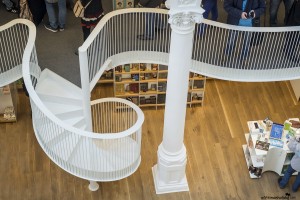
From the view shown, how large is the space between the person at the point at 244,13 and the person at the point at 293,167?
5.79 feet

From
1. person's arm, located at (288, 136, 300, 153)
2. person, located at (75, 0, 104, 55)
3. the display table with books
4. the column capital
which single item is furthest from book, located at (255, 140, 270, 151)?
person, located at (75, 0, 104, 55)

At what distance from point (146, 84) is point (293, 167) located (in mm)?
3396

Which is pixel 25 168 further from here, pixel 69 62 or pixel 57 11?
pixel 57 11

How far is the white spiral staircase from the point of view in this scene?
9000 mm

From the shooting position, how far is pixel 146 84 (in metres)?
11.5

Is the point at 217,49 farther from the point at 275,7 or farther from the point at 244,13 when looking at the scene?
the point at 275,7

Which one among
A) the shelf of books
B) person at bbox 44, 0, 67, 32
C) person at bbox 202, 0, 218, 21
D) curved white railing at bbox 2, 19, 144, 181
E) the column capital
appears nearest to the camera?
the column capital

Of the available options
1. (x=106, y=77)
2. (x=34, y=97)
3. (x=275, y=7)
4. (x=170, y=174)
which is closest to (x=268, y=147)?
(x=170, y=174)

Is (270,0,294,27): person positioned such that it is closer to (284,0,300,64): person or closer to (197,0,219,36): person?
(284,0,300,64): person

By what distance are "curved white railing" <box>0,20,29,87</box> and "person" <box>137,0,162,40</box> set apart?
2056mm

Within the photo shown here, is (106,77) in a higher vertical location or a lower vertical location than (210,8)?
lower

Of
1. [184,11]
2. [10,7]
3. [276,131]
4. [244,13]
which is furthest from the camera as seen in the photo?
[10,7]

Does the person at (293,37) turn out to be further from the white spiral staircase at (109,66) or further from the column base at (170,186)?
the column base at (170,186)

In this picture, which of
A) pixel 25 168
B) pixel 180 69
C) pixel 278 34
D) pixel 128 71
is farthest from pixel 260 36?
pixel 25 168
